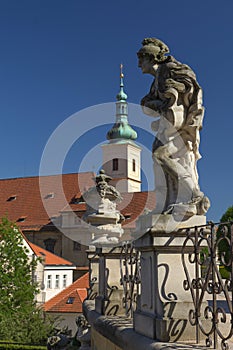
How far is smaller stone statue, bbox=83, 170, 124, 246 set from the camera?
8.37m

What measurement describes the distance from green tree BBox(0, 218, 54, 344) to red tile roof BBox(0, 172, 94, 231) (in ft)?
63.2

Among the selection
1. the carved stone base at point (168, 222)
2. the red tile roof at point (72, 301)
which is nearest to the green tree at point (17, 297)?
the red tile roof at point (72, 301)

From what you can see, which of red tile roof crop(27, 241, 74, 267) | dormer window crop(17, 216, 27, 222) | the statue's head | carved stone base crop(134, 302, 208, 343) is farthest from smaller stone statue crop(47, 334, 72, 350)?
dormer window crop(17, 216, 27, 222)

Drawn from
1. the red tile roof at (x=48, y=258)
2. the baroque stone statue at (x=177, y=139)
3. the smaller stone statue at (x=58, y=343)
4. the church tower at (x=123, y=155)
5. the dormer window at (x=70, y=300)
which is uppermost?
the church tower at (x=123, y=155)

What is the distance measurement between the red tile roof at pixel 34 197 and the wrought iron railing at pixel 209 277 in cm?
4546

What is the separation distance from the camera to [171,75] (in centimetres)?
465

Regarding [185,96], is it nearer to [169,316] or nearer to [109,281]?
[169,316]

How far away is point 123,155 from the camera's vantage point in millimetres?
72062

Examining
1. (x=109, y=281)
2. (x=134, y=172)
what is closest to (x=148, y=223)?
(x=109, y=281)

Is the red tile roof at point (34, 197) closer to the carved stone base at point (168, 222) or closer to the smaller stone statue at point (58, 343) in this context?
the smaller stone statue at point (58, 343)

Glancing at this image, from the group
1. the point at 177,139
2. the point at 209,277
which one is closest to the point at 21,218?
the point at 177,139

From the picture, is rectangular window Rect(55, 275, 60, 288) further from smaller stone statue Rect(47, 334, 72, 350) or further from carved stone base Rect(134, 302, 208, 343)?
carved stone base Rect(134, 302, 208, 343)

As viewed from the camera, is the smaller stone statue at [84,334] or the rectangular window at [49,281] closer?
the smaller stone statue at [84,334]

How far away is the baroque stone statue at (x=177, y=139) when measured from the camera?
444 cm
